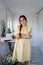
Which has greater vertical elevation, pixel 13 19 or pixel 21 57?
pixel 13 19

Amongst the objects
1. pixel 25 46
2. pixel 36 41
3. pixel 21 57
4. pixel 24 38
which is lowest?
pixel 36 41

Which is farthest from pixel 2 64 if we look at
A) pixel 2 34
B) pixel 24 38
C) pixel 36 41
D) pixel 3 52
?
pixel 36 41

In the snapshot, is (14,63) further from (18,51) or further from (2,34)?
(2,34)

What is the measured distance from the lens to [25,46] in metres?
2.49

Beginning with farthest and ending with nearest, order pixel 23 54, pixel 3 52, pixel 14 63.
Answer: pixel 3 52 → pixel 14 63 → pixel 23 54

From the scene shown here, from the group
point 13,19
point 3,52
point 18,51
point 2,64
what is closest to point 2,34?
point 3,52

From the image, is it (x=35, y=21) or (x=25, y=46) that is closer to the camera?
(x=25, y=46)

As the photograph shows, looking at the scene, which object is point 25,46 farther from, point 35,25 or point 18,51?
point 35,25

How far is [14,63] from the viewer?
3.49 m

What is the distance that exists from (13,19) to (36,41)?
2.30 meters

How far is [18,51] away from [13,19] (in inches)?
285

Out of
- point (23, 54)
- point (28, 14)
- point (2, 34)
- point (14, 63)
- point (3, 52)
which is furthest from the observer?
point (28, 14)

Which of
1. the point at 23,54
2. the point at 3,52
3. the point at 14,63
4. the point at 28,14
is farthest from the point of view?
the point at 28,14

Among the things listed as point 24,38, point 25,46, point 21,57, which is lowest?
point 21,57
